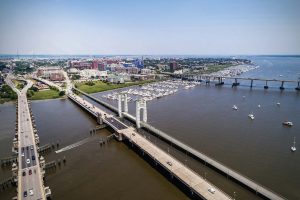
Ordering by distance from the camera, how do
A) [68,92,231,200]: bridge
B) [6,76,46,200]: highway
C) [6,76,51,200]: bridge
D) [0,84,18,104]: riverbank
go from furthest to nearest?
[0,84,18,104]: riverbank → [6,76,51,200]: bridge → [6,76,46,200]: highway → [68,92,231,200]: bridge

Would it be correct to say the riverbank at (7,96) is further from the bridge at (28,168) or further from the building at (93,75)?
the building at (93,75)

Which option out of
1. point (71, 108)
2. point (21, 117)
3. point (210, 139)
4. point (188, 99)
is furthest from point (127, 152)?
point (188, 99)

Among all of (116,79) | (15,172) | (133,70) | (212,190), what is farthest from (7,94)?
(212,190)

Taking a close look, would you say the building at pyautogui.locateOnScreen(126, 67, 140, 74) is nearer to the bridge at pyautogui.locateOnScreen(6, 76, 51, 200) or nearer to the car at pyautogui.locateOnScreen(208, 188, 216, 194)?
the bridge at pyautogui.locateOnScreen(6, 76, 51, 200)

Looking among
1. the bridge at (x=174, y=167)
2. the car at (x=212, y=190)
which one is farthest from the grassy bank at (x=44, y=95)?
the car at (x=212, y=190)

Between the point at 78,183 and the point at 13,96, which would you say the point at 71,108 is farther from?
the point at 78,183

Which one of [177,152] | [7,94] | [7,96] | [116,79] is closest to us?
[177,152]

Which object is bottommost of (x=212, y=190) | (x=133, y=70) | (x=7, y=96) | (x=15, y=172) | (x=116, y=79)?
(x=15, y=172)

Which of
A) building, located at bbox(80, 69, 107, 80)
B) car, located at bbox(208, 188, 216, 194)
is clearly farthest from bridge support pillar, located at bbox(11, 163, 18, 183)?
building, located at bbox(80, 69, 107, 80)

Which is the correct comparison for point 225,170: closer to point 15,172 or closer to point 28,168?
point 28,168

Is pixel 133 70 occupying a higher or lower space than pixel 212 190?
higher
